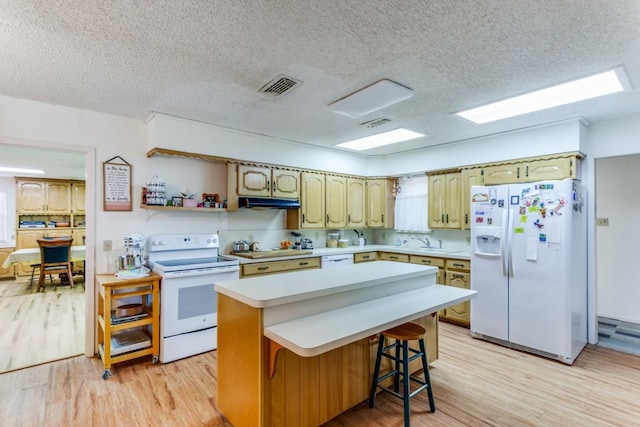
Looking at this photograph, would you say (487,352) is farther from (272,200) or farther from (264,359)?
(272,200)

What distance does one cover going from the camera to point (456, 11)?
1670 millimetres

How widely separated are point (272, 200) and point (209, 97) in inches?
65.6

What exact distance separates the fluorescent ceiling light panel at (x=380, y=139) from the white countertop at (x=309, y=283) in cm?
190

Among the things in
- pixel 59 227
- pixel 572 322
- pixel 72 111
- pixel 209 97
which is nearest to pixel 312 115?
pixel 209 97

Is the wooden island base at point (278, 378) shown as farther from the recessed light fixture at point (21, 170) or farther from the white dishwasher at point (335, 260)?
the recessed light fixture at point (21, 170)

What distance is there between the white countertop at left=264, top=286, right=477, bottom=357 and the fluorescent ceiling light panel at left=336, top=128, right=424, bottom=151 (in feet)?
7.32

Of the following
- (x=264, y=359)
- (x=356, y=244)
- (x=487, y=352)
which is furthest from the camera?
(x=356, y=244)

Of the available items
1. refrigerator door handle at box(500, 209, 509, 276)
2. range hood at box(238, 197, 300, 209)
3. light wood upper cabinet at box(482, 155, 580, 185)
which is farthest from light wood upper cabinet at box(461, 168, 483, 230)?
range hood at box(238, 197, 300, 209)

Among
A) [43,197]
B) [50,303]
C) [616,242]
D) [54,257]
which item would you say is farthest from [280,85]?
[43,197]

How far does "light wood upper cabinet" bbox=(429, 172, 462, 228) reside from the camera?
453cm

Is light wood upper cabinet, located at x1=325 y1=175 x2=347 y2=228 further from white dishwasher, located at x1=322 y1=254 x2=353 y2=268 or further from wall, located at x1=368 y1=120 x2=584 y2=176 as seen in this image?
wall, located at x1=368 y1=120 x2=584 y2=176

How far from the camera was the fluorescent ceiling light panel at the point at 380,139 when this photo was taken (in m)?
4.11

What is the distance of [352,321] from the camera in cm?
191

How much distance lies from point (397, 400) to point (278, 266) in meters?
2.07
